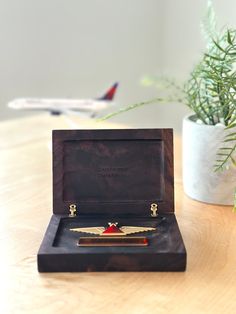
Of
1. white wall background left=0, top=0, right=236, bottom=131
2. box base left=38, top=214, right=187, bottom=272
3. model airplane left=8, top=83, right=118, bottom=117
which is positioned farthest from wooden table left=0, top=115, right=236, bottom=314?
white wall background left=0, top=0, right=236, bottom=131

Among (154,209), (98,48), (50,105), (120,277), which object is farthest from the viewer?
(98,48)

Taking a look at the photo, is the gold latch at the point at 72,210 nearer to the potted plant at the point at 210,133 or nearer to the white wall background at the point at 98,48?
the potted plant at the point at 210,133

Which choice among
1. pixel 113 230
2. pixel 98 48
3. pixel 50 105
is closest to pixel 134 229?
pixel 113 230

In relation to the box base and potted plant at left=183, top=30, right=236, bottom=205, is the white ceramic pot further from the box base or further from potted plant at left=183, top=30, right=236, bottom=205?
the box base

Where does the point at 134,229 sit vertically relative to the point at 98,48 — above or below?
below

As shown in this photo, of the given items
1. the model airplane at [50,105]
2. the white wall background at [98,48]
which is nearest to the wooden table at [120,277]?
the model airplane at [50,105]

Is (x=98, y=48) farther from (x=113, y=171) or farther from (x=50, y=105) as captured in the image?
(x=113, y=171)
